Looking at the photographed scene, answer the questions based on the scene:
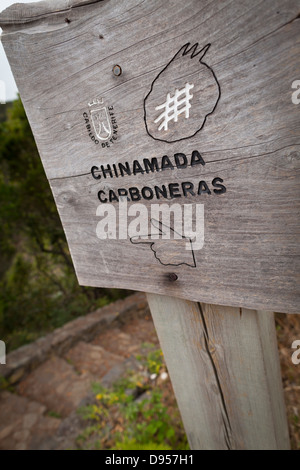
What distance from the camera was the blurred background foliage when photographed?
4660 millimetres

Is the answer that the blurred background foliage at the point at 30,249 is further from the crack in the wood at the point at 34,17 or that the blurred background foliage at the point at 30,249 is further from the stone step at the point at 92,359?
the crack in the wood at the point at 34,17

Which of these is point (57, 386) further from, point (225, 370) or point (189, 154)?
point (189, 154)

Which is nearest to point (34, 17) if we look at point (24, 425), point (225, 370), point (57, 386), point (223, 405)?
point (225, 370)

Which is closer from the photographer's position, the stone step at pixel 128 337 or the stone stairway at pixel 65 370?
the stone stairway at pixel 65 370

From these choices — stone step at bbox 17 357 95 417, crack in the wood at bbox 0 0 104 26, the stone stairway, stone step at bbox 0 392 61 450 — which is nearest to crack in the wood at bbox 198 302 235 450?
crack in the wood at bbox 0 0 104 26

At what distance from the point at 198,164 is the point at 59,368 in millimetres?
3725

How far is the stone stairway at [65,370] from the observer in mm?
2803

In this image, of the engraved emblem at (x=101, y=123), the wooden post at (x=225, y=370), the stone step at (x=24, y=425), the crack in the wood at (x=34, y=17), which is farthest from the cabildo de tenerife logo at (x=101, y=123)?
the stone step at (x=24, y=425)

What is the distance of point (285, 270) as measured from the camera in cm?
84

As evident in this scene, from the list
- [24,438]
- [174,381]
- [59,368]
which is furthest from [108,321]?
[174,381]

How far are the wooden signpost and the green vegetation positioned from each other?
88 centimetres

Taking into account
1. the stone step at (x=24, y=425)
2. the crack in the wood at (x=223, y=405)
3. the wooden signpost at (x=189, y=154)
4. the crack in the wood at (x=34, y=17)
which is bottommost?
the stone step at (x=24, y=425)

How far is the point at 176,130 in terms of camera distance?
33.2 inches

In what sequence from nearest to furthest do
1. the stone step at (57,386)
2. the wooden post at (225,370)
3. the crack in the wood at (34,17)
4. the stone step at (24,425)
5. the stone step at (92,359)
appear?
the crack in the wood at (34,17), the wooden post at (225,370), the stone step at (24,425), the stone step at (57,386), the stone step at (92,359)
